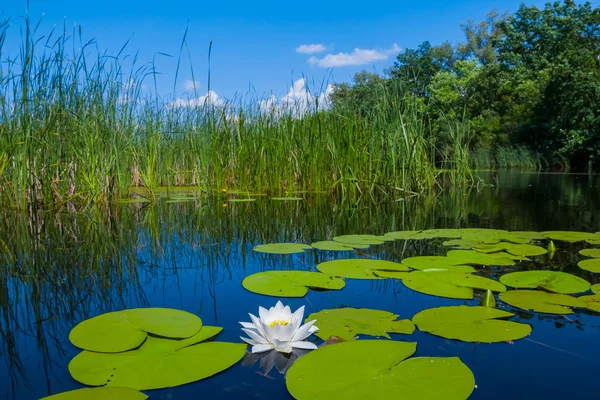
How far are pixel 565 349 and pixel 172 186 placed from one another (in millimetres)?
5573

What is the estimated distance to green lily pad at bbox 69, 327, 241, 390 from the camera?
2.45ft

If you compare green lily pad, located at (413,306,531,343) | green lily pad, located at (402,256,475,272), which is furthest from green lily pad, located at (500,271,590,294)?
green lily pad, located at (413,306,531,343)

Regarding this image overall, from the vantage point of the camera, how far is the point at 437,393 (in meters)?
0.69

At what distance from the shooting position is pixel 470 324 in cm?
101

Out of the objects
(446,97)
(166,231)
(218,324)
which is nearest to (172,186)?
(166,231)

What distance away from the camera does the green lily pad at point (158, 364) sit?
75 cm

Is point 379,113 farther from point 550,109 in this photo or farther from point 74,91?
point 550,109

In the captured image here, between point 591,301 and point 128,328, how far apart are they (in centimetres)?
121

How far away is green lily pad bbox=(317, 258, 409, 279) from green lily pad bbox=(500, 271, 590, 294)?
35 centimetres

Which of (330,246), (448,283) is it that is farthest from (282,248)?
(448,283)

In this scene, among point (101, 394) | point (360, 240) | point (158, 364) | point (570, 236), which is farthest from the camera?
point (570, 236)

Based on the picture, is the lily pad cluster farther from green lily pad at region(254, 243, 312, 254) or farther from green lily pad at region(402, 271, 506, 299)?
green lily pad at region(254, 243, 312, 254)

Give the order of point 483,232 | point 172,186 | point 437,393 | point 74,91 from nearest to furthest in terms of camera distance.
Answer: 1. point 437,393
2. point 483,232
3. point 74,91
4. point 172,186

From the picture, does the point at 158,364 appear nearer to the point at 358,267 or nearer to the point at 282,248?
the point at 358,267
